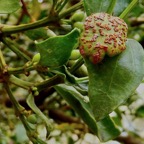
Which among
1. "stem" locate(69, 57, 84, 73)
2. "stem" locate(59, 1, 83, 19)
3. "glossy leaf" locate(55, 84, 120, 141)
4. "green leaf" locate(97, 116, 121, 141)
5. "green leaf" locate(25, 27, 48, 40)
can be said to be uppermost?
"stem" locate(59, 1, 83, 19)

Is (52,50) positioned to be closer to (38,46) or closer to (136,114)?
(38,46)

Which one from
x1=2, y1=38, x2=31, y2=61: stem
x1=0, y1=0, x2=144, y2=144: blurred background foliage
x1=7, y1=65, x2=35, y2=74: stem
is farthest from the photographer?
x1=0, y1=0, x2=144, y2=144: blurred background foliage

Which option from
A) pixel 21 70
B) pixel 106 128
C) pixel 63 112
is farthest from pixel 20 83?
pixel 63 112

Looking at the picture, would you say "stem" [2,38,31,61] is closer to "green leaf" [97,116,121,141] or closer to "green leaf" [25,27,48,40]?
"green leaf" [25,27,48,40]

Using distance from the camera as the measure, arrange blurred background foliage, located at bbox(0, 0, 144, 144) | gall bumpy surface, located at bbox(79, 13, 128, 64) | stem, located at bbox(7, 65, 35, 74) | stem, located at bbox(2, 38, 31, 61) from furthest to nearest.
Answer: blurred background foliage, located at bbox(0, 0, 144, 144), stem, located at bbox(2, 38, 31, 61), stem, located at bbox(7, 65, 35, 74), gall bumpy surface, located at bbox(79, 13, 128, 64)

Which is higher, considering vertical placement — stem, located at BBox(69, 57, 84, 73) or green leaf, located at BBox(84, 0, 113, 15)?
green leaf, located at BBox(84, 0, 113, 15)

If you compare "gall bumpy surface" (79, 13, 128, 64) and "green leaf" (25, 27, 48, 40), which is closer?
"gall bumpy surface" (79, 13, 128, 64)

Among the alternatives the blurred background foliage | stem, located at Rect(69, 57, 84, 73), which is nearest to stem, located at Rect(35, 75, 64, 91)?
stem, located at Rect(69, 57, 84, 73)
